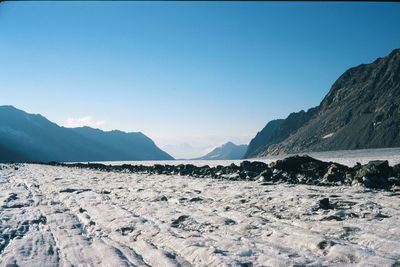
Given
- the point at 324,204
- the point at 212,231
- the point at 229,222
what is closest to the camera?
the point at 212,231

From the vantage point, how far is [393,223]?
21.6 ft

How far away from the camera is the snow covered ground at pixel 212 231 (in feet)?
18.0

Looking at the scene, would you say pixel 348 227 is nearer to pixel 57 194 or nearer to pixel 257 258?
pixel 257 258

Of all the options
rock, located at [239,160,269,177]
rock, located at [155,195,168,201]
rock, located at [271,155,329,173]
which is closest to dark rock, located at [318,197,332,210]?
rock, located at [155,195,168,201]

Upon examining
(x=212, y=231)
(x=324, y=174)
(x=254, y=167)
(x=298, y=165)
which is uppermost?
(x=298, y=165)

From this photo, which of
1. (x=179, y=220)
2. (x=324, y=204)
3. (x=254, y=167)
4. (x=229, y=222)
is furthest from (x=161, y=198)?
(x=254, y=167)

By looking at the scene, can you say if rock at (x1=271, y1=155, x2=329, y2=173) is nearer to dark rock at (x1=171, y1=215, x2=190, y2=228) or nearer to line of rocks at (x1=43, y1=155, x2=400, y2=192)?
line of rocks at (x1=43, y1=155, x2=400, y2=192)

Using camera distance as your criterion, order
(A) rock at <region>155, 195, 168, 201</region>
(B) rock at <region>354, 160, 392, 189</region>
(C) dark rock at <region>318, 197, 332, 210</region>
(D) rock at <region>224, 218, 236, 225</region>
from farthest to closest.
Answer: (B) rock at <region>354, 160, 392, 189</region>, (A) rock at <region>155, 195, 168, 201</region>, (C) dark rock at <region>318, 197, 332, 210</region>, (D) rock at <region>224, 218, 236, 225</region>

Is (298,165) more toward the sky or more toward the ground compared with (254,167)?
more toward the sky

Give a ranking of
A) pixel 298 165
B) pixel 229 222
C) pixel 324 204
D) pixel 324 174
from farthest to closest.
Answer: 1. pixel 298 165
2. pixel 324 174
3. pixel 324 204
4. pixel 229 222

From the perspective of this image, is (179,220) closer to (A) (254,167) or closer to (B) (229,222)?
(B) (229,222)

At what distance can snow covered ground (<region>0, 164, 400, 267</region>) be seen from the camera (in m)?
5.47

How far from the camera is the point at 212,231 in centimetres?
709

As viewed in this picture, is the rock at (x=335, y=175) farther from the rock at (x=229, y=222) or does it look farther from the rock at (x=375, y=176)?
the rock at (x=229, y=222)
